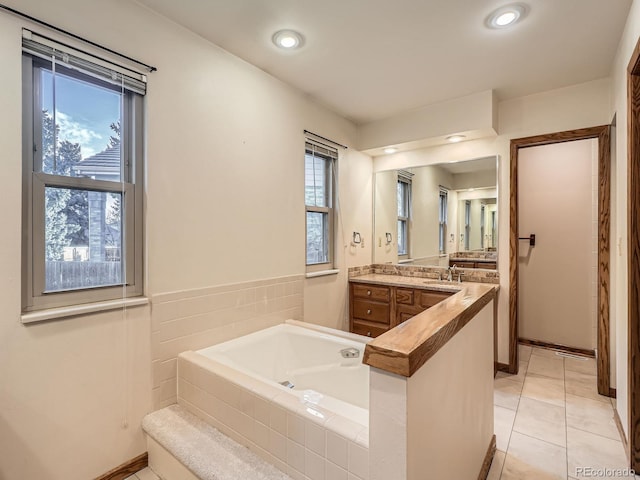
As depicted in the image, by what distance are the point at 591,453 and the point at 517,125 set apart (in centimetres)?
253

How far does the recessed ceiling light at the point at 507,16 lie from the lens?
177 centimetres

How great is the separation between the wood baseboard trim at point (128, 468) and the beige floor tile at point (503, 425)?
2.06 metres

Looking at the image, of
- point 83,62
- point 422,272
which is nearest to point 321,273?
point 422,272

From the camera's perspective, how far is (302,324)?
256 cm

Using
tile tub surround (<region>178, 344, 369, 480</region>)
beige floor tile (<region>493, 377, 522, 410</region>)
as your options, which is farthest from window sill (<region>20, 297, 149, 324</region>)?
beige floor tile (<region>493, 377, 522, 410</region>)

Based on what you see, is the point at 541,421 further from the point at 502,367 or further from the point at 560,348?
the point at 560,348

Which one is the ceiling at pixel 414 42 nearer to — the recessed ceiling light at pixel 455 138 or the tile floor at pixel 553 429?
the recessed ceiling light at pixel 455 138

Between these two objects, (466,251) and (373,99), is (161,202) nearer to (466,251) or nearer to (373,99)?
(373,99)

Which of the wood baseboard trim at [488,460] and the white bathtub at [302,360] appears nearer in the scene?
the wood baseboard trim at [488,460]

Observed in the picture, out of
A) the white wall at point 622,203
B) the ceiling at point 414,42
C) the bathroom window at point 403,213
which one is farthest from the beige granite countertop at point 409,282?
the ceiling at point 414,42

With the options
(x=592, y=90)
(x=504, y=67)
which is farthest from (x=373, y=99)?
(x=592, y=90)

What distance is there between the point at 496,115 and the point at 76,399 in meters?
3.64

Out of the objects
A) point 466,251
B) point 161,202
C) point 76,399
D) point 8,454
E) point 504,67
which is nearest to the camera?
point 8,454

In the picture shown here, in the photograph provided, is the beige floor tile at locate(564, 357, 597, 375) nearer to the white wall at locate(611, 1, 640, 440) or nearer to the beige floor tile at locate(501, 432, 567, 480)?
the white wall at locate(611, 1, 640, 440)
